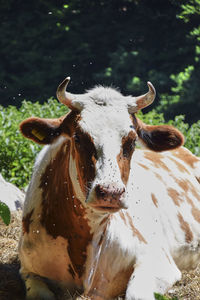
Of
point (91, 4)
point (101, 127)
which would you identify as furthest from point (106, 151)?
point (91, 4)

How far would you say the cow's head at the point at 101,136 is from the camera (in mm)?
3557

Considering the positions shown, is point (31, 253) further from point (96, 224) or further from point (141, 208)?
point (141, 208)

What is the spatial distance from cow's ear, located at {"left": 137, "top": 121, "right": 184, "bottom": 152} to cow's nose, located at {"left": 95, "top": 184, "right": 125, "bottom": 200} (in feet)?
2.74

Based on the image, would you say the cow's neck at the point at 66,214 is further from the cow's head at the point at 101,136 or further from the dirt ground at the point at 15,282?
the dirt ground at the point at 15,282

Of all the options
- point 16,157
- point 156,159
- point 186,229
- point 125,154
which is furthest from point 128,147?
point 16,157

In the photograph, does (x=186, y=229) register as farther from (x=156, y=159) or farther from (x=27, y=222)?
(x=27, y=222)

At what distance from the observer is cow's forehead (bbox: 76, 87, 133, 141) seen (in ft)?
12.4

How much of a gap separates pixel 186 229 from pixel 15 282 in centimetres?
169

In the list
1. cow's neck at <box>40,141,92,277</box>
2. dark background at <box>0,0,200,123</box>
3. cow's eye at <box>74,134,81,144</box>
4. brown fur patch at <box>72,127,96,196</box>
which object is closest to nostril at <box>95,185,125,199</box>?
brown fur patch at <box>72,127,96,196</box>

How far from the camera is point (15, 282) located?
454cm

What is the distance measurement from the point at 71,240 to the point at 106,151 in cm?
82

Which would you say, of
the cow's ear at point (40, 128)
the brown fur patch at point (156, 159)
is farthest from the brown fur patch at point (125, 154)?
the brown fur patch at point (156, 159)

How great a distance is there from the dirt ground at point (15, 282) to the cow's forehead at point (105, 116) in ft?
3.88

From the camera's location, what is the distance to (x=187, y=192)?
19.1 ft
